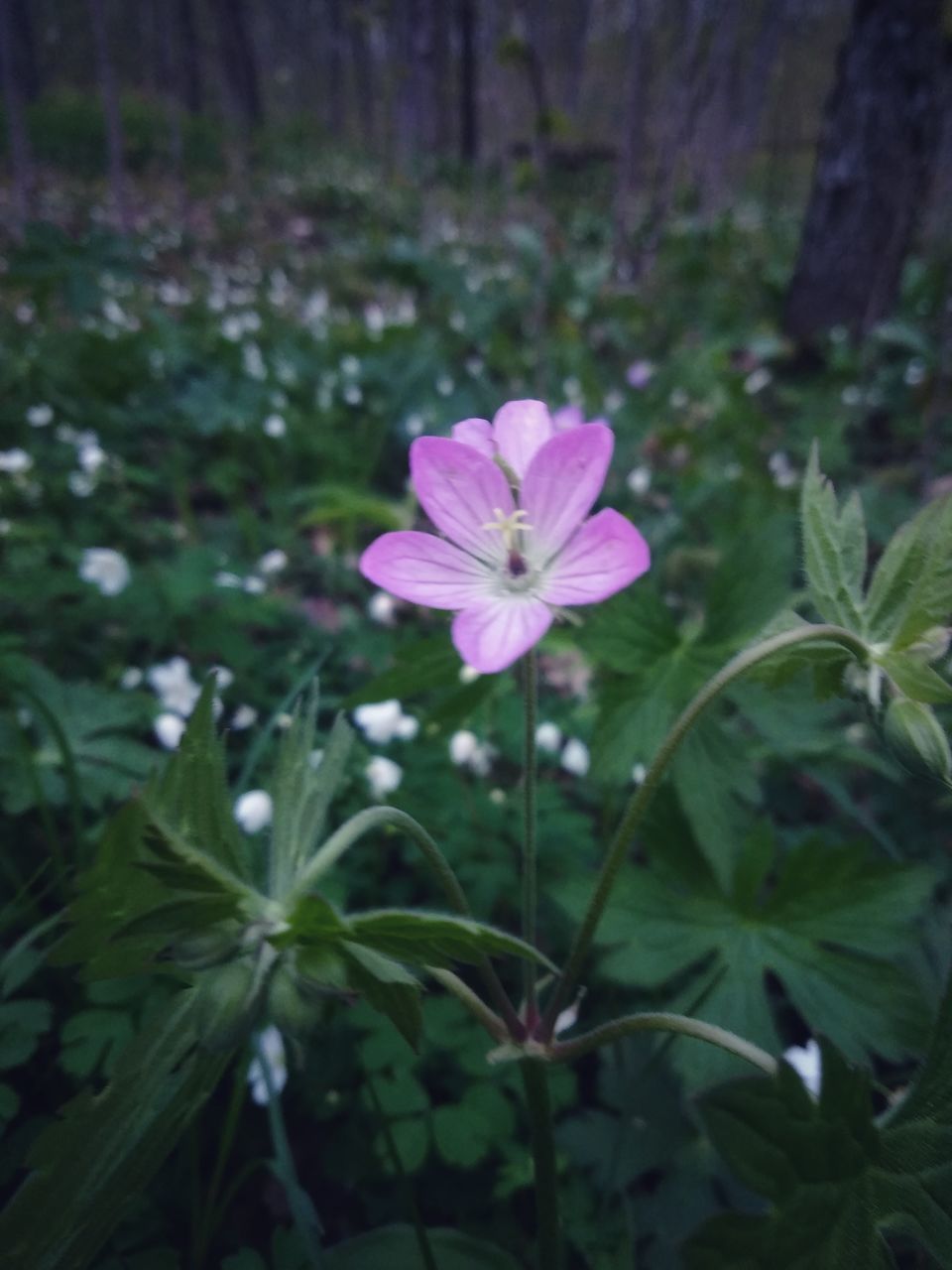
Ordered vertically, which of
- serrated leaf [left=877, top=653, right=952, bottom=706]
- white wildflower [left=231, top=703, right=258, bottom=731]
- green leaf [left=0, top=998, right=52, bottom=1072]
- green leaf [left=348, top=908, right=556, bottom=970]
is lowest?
green leaf [left=0, top=998, right=52, bottom=1072]

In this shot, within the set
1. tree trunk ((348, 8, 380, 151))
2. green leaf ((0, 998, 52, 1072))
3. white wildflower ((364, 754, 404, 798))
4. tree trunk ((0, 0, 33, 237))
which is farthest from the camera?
tree trunk ((348, 8, 380, 151))

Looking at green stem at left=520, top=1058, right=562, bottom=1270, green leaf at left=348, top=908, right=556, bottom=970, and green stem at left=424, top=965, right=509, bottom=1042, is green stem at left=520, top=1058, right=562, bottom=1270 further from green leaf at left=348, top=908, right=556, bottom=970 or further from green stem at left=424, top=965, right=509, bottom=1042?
A: green leaf at left=348, top=908, right=556, bottom=970

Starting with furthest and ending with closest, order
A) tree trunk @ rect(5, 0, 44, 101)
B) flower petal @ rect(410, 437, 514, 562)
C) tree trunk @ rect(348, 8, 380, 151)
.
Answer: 1. tree trunk @ rect(5, 0, 44, 101)
2. tree trunk @ rect(348, 8, 380, 151)
3. flower petal @ rect(410, 437, 514, 562)

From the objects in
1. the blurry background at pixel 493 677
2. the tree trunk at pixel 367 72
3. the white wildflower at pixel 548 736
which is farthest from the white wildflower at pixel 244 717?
the tree trunk at pixel 367 72

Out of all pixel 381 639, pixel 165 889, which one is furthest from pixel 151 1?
pixel 165 889

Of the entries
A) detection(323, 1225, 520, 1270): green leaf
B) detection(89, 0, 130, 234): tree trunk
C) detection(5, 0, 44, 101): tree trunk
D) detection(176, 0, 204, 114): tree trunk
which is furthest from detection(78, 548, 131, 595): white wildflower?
detection(5, 0, 44, 101): tree trunk

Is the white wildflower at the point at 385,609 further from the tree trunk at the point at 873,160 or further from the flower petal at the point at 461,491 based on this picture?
the tree trunk at the point at 873,160
